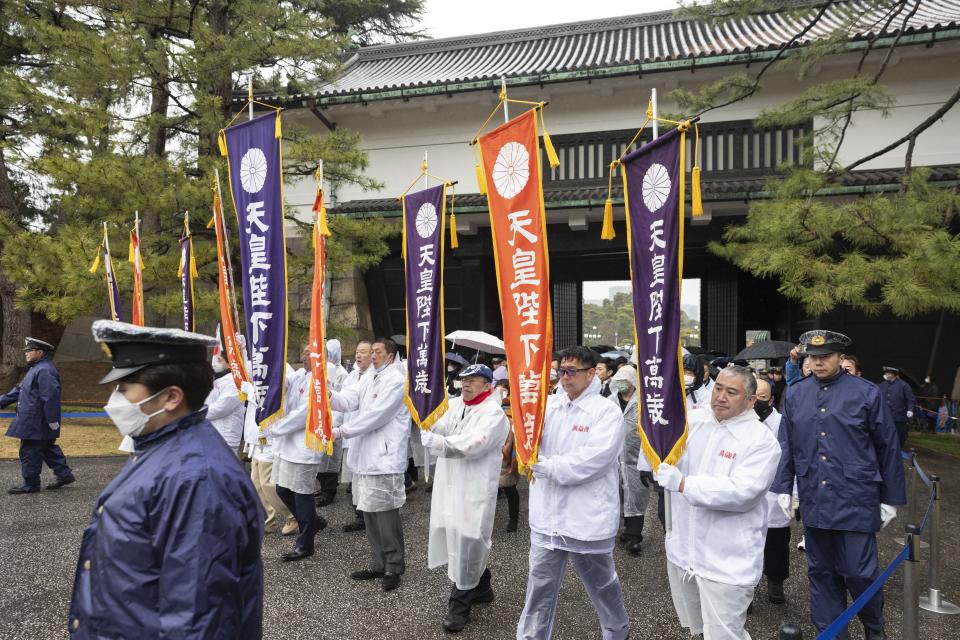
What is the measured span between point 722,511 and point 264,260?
3.78 m

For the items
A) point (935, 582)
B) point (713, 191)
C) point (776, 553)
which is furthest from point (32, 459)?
point (713, 191)

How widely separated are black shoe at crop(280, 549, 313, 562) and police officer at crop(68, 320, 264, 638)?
3490 mm

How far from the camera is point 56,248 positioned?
9484mm

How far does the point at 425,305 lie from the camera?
5109 mm

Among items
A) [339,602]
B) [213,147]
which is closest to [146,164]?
[213,147]

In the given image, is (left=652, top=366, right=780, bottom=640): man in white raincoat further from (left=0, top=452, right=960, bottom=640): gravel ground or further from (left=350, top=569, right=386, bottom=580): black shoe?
(left=350, top=569, right=386, bottom=580): black shoe

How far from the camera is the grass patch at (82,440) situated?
32.8 feet

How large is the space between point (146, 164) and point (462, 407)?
25.2 ft

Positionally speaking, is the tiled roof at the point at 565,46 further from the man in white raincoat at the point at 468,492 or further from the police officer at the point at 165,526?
the police officer at the point at 165,526

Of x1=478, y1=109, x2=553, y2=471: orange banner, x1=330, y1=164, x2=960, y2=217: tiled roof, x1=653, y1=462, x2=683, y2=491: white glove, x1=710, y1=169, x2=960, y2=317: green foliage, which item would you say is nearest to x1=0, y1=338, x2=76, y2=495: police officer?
x1=330, y1=164, x2=960, y2=217: tiled roof

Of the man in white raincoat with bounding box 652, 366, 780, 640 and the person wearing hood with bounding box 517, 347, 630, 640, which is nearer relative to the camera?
the man in white raincoat with bounding box 652, 366, 780, 640

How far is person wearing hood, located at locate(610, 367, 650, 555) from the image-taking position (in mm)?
5680

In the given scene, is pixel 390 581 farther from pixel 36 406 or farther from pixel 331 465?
pixel 36 406

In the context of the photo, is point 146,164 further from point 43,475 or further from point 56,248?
point 43,475
